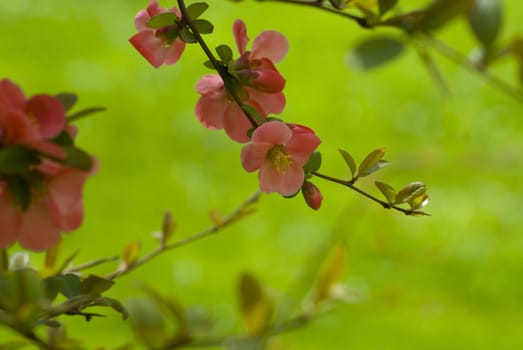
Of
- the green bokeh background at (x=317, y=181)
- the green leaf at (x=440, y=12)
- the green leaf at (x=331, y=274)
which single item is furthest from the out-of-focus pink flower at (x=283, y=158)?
the green bokeh background at (x=317, y=181)

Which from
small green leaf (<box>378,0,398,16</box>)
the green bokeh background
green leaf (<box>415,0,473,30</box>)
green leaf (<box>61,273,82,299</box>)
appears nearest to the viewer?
green leaf (<box>61,273,82,299</box>)

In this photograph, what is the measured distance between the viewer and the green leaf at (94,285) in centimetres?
45

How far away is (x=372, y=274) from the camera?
1.94 meters

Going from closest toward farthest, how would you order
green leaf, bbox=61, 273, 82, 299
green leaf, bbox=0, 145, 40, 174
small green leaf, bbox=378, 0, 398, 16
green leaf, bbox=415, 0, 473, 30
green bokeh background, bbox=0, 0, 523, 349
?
green leaf, bbox=0, 145, 40, 174, green leaf, bbox=61, 273, 82, 299, small green leaf, bbox=378, 0, 398, 16, green leaf, bbox=415, 0, 473, 30, green bokeh background, bbox=0, 0, 523, 349

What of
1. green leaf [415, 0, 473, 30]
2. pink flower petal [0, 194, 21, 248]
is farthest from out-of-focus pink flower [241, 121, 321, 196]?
green leaf [415, 0, 473, 30]

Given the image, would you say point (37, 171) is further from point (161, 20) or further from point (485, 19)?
point (485, 19)

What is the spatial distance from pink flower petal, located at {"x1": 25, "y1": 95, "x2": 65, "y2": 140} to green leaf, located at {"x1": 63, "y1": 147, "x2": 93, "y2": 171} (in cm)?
1

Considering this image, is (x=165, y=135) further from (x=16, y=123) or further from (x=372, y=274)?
(x=16, y=123)

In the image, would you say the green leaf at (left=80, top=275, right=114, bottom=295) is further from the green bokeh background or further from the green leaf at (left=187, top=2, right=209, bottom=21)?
the green bokeh background

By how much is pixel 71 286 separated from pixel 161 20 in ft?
0.48

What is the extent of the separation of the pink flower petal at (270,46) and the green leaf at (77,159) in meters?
0.11

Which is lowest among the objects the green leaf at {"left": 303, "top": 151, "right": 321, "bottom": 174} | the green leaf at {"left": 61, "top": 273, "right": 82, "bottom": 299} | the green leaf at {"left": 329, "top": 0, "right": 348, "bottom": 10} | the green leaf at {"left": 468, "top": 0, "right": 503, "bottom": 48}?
the green leaf at {"left": 468, "top": 0, "right": 503, "bottom": 48}

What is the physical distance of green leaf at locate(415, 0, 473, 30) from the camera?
74cm

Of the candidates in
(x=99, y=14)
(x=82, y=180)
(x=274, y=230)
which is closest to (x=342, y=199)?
(x=274, y=230)
